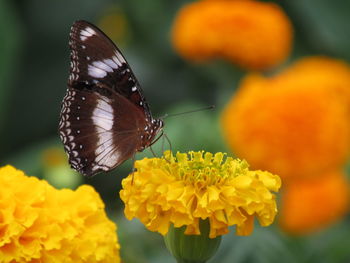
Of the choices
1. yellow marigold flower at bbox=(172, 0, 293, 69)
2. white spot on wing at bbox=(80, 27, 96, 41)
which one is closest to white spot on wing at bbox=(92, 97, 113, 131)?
white spot on wing at bbox=(80, 27, 96, 41)

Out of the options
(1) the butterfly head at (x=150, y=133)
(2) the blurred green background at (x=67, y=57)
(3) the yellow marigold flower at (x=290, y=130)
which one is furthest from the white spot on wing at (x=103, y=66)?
(2) the blurred green background at (x=67, y=57)

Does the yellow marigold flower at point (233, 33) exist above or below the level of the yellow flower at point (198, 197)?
below

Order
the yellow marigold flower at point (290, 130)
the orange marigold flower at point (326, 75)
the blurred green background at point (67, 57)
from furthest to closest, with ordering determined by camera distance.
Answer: the blurred green background at point (67, 57) < the orange marigold flower at point (326, 75) < the yellow marigold flower at point (290, 130)

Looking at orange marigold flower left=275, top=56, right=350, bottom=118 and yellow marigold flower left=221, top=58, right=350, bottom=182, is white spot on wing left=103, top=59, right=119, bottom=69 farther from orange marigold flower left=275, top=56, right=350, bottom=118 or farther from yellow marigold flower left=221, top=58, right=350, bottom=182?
orange marigold flower left=275, top=56, right=350, bottom=118

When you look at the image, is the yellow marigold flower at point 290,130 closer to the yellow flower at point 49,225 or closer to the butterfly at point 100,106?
the butterfly at point 100,106

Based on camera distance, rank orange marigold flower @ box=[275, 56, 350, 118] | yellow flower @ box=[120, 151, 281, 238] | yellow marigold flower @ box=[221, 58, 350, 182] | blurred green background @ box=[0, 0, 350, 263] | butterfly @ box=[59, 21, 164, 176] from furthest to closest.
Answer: blurred green background @ box=[0, 0, 350, 263] < orange marigold flower @ box=[275, 56, 350, 118] < yellow marigold flower @ box=[221, 58, 350, 182] < butterfly @ box=[59, 21, 164, 176] < yellow flower @ box=[120, 151, 281, 238]

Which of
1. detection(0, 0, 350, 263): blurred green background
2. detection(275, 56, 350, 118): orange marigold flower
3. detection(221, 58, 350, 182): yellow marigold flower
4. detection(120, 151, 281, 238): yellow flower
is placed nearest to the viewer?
detection(120, 151, 281, 238): yellow flower
